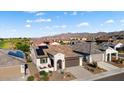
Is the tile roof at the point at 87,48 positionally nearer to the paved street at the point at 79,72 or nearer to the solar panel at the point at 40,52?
the paved street at the point at 79,72

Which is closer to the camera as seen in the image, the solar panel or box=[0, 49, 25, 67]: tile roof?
box=[0, 49, 25, 67]: tile roof

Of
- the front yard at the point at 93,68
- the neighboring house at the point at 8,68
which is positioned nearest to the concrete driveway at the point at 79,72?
the front yard at the point at 93,68

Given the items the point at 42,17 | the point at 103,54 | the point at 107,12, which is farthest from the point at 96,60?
the point at 42,17

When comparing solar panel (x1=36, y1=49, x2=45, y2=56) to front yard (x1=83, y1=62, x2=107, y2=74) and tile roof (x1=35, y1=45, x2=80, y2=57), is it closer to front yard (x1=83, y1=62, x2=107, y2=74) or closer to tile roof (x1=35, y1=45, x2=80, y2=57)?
tile roof (x1=35, y1=45, x2=80, y2=57)

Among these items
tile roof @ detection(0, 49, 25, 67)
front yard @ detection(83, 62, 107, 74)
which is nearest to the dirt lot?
tile roof @ detection(0, 49, 25, 67)

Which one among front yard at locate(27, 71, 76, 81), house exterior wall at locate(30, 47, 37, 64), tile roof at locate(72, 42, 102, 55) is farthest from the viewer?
tile roof at locate(72, 42, 102, 55)

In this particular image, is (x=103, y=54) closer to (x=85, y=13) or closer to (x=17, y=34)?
(x=85, y=13)
